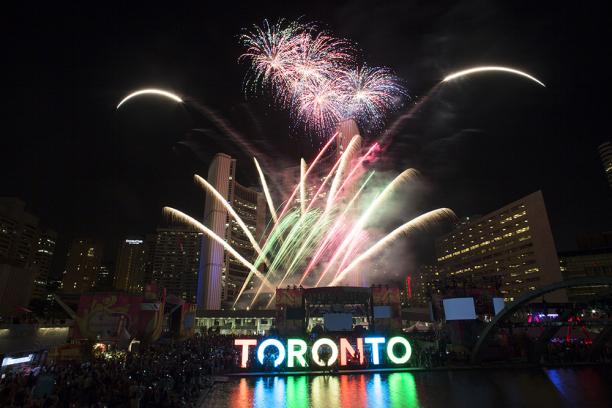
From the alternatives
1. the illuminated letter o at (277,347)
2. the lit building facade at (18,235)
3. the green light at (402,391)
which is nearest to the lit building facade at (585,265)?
the green light at (402,391)

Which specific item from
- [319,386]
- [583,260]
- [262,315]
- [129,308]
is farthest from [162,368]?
[583,260]

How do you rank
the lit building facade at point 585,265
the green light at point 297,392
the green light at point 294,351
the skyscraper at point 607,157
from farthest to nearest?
the skyscraper at point 607,157 → the lit building facade at point 585,265 → the green light at point 294,351 → the green light at point 297,392

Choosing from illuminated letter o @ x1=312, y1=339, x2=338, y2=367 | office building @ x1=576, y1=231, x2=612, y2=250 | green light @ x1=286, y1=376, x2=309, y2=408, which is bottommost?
green light @ x1=286, y1=376, x2=309, y2=408

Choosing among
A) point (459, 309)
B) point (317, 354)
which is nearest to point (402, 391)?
point (317, 354)

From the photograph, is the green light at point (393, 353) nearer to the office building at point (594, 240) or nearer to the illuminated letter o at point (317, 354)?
the illuminated letter o at point (317, 354)

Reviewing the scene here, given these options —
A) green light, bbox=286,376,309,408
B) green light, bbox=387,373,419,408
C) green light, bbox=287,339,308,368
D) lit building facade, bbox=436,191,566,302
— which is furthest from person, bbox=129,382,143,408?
lit building facade, bbox=436,191,566,302

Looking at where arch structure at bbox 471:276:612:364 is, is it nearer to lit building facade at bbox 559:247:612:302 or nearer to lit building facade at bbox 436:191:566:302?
lit building facade at bbox 436:191:566:302

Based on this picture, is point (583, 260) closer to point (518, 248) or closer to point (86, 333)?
point (518, 248)
